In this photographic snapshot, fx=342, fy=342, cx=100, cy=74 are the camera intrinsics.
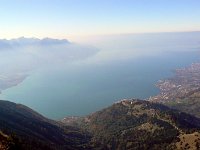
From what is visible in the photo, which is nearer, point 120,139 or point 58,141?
point 58,141

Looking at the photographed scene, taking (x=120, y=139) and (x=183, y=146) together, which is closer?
(x=183, y=146)

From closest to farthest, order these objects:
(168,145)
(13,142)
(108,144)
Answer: (13,142) < (168,145) < (108,144)

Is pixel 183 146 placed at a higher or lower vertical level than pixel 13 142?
lower

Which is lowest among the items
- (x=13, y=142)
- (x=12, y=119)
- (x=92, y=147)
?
(x=92, y=147)

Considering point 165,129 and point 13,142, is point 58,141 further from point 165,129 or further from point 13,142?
point 13,142

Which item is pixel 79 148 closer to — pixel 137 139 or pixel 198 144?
pixel 137 139

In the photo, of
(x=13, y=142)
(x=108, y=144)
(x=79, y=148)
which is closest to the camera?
(x=13, y=142)

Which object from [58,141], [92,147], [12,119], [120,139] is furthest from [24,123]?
[120,139]

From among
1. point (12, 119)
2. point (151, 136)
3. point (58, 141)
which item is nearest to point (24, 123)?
point (12, 119)

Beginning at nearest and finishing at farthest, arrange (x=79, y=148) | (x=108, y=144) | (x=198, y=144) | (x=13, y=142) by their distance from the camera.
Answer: (x=13, y=142), (x=198, y=144), (x=79, y=148), (x=108, y=144)
